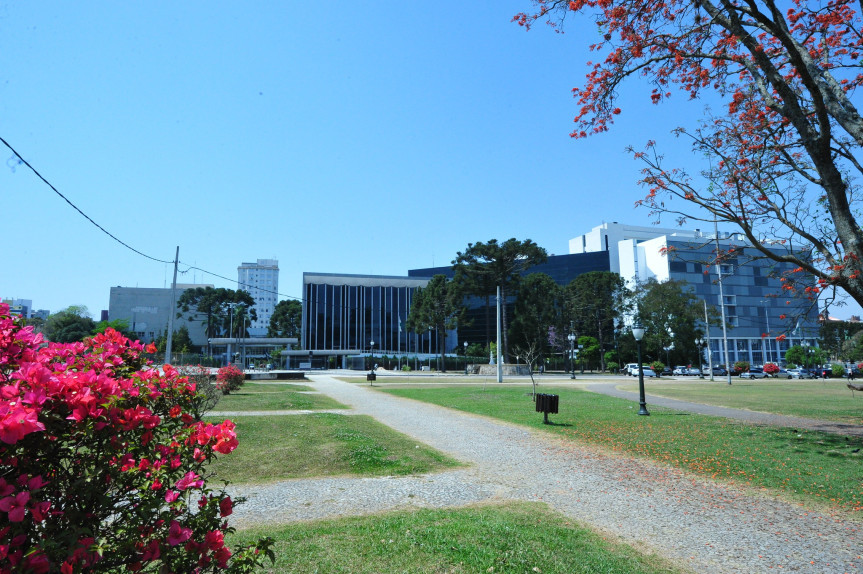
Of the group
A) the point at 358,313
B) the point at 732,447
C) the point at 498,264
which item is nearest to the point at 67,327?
the point at 358,313

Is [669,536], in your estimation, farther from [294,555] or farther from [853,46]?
[853,46]

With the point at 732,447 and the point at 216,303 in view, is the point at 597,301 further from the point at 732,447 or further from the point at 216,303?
the point at 216,303

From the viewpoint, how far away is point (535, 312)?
225 ft

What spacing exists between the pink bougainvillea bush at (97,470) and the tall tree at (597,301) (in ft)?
233

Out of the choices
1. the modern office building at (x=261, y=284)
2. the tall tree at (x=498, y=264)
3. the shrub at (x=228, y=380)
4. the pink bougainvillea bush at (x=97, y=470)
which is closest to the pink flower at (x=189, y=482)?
the pink bougainvillea bush at (x=97, y=470)

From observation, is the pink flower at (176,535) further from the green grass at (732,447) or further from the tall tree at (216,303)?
the tall tree at (216,303)

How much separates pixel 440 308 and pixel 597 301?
73.9 ft

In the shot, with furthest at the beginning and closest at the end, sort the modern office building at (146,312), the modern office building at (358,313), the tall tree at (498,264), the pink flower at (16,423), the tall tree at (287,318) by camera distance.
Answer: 1. the tall tree at (287,318)
2. the modern office building at (146,312)
3. the modern office building at (358,313)
4. the tall tree at (498,264)
5. the pink flower at (16,423)

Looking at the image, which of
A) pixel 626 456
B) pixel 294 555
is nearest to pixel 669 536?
pixel 294 555

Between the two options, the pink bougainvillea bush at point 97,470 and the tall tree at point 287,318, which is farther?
the tall tree at point 287,318

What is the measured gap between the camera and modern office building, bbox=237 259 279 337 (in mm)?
172750

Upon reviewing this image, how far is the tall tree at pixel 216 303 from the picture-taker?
329ft

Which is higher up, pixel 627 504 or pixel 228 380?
pixel 228 380

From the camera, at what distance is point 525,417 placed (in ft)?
47.8
